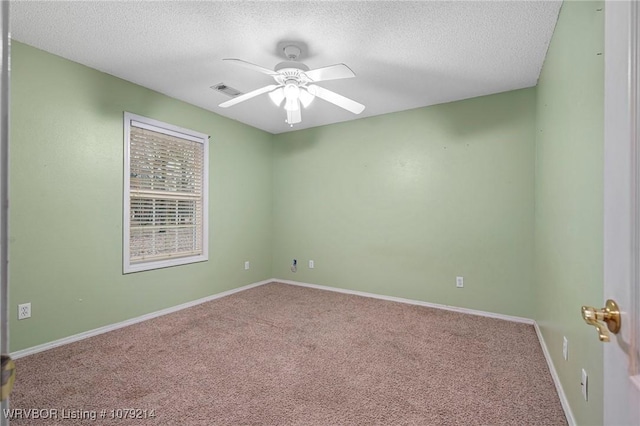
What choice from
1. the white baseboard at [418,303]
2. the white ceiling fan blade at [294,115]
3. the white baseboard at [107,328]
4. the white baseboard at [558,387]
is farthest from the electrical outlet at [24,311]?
the white baseboard at [558,387]

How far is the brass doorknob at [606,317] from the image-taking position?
1.86 ft

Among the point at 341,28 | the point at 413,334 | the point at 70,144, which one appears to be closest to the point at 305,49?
the point at 341,28

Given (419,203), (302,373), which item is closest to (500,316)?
(419,203)

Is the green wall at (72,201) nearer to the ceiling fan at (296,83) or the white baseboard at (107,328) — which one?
the white baseboard at (107,328)

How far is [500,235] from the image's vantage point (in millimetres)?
3154

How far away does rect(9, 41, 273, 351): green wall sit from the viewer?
227 centimetres

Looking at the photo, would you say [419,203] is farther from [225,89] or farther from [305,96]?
[225,89]

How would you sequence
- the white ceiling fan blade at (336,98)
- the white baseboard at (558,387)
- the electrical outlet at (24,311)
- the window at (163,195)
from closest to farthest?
1. the white baseboard at (558,387)
2. the electrical outlet at (24,311)
3. the white ceiling fan blade at (336,98)
4. the window at (163,195)

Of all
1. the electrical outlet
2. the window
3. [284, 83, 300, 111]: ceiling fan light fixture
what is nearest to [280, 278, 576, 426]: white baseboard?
the window

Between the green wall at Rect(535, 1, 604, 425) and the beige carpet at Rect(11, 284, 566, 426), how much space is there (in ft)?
1.31

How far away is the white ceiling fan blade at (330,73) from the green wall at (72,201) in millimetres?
2031

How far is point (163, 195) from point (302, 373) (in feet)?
8.05

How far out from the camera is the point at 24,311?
2.27 metres

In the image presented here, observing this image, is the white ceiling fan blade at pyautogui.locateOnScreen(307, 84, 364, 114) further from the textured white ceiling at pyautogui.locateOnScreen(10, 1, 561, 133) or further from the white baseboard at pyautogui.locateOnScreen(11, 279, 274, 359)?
the white baseboard at pyautogui.locateOnScreen(11, 279, 274, 359)
